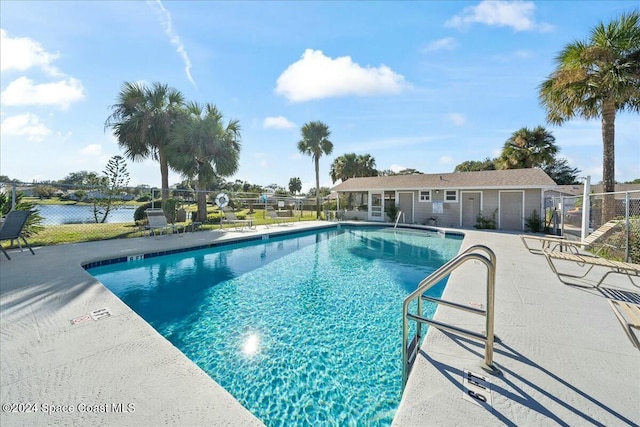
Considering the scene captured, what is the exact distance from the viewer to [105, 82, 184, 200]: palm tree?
14.4 m

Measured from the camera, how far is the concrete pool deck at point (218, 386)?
1.73 m

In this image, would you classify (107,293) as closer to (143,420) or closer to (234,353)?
(234,353)

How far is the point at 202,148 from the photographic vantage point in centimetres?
1445

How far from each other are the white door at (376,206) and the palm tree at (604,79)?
33.3 feet

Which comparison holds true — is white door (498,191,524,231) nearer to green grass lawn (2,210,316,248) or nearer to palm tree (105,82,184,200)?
green grass lawn (2,210,316,248)

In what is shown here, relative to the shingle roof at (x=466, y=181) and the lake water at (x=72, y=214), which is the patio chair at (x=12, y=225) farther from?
the shingle roof at (x=466, y=181)

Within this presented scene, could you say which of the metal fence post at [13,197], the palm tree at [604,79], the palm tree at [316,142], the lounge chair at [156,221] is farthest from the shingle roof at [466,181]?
the metal fence post at [13,197]

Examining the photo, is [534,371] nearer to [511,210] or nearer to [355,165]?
[511,210]

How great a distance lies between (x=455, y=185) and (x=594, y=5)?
8852 mm

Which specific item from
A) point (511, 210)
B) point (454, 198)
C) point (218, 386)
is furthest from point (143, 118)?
point (511, 210)

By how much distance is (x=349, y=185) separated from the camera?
66.2 ft

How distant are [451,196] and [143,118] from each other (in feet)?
58.2

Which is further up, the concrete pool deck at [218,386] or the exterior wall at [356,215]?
the exterior wall at [356,215]

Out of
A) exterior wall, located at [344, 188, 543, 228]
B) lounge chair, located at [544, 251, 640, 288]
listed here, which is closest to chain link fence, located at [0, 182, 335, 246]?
lounge chair, located at [544, 251, 640, 288]
